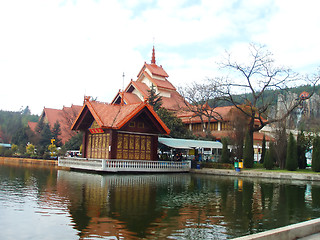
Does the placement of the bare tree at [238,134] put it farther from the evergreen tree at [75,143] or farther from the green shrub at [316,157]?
the evergreen tree at [75,143]

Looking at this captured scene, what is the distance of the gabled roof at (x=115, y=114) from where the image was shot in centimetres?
2741

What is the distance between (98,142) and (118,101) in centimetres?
1992

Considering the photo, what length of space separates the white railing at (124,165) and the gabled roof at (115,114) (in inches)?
119

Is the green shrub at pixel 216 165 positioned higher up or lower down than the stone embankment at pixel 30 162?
higher up

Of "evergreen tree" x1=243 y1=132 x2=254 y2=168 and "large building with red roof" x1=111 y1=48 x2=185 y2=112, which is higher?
"large building with red roof" x1=111 y1=48 x2=185 y2=112

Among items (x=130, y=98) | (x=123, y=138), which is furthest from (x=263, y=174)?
(x=130, y=98)

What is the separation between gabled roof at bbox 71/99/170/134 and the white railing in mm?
3010

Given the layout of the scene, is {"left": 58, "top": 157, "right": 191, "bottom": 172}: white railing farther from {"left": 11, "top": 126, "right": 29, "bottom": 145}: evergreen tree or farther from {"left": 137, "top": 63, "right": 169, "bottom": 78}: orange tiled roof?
{"left": 137, "top": 63, "right": 169, "bottom": 78}: orange tiled roof

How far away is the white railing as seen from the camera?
2567cm

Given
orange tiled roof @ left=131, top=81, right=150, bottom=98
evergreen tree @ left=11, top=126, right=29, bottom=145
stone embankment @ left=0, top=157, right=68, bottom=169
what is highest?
orange tiled roof @ left=131, top=81, right=150, bottom=98

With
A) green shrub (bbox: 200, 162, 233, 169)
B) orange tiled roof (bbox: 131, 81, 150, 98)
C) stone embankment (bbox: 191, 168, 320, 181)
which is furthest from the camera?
orange tiled roof (bbox: 131, 81, 150, 98)

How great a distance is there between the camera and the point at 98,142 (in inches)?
1202

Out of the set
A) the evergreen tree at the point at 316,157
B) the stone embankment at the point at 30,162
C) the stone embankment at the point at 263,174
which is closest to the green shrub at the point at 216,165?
the stone embankment at the point at 263,174

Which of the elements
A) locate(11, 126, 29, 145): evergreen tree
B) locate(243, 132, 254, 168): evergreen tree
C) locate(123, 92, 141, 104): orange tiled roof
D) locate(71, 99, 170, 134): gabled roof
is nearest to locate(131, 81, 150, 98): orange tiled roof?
locate(123, 92, 141, 104): orange tiled roof
